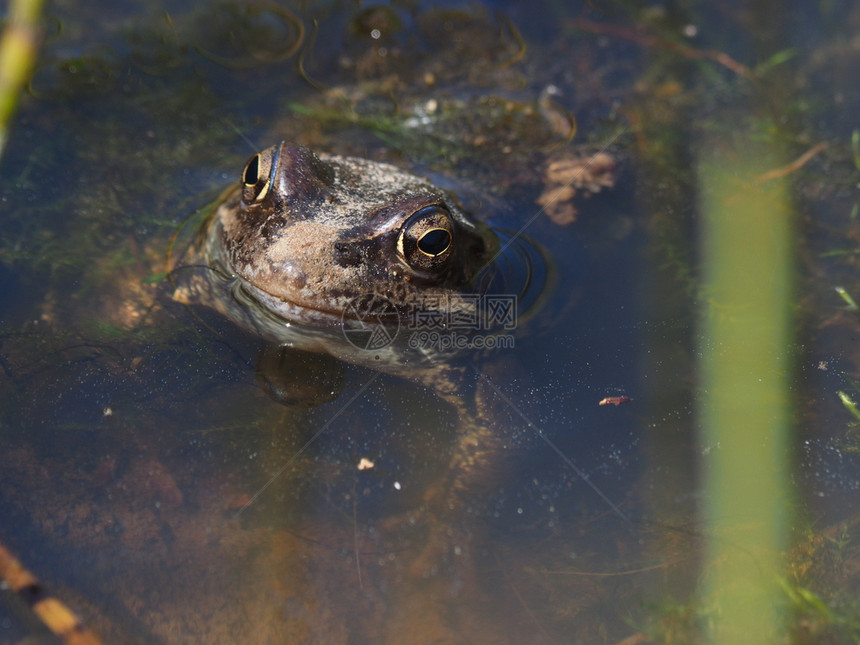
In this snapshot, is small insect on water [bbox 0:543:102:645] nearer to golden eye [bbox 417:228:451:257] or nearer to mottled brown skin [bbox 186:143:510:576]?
mottled brown skin [bbox 186:143:510:576]

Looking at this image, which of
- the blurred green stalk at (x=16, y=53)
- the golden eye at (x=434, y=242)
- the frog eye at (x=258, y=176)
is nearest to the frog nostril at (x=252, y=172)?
the frog eye at (x=258, y=176)

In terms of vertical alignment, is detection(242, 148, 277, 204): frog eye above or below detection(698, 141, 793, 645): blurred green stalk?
above

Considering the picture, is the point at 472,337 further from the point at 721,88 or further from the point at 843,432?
the point at 721,88

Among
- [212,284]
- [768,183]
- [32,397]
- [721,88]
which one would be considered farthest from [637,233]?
[32,397]

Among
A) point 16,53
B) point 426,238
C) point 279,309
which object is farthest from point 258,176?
point 16,53

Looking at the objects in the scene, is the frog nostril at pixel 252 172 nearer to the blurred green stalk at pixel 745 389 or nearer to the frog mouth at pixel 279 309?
the frog mouth at pixel 279 309

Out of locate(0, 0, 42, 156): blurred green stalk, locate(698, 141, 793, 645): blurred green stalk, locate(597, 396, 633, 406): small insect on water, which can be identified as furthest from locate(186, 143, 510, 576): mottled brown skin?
locate(0, 0, 42, 156): blurred green stalk
